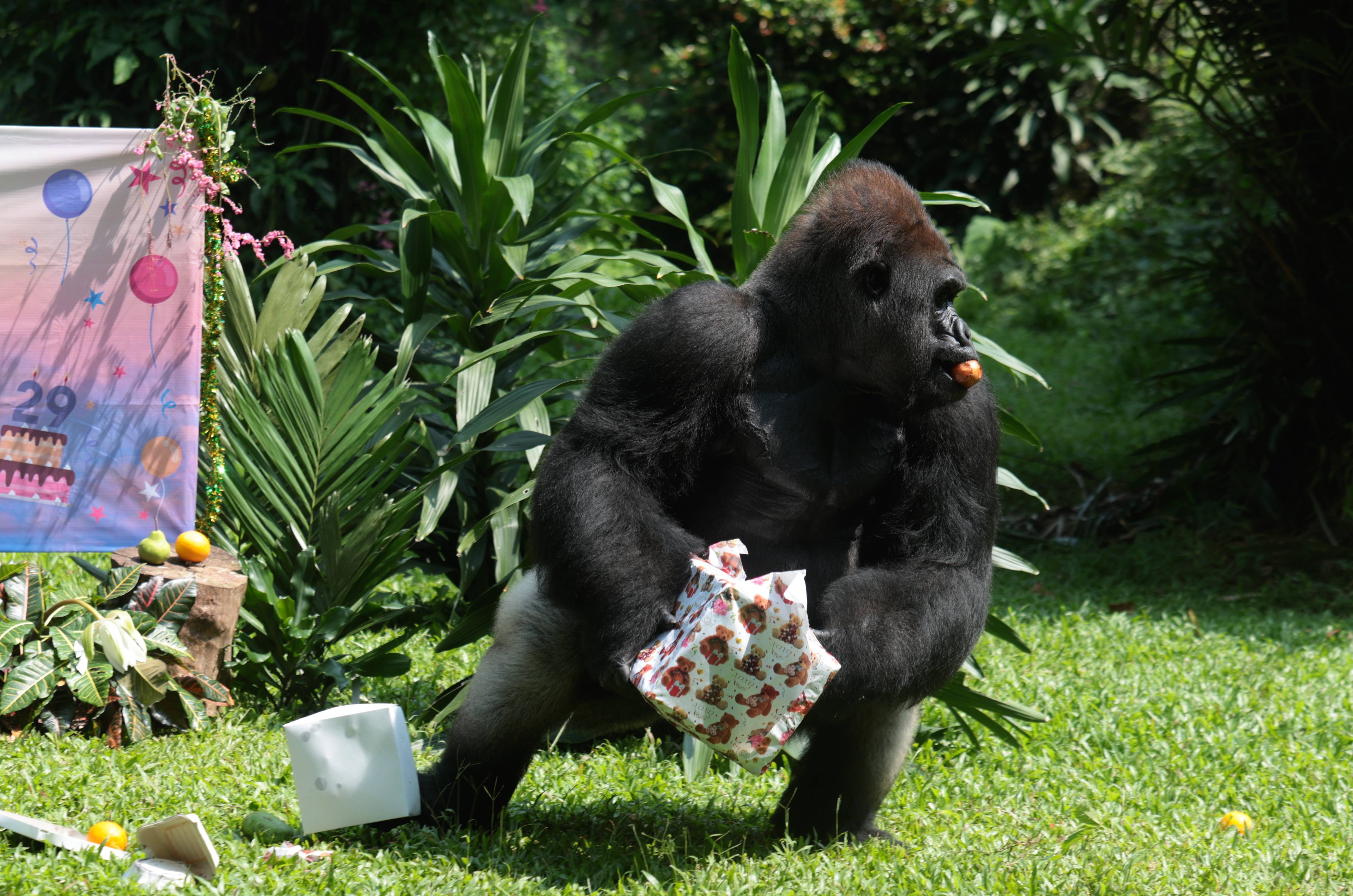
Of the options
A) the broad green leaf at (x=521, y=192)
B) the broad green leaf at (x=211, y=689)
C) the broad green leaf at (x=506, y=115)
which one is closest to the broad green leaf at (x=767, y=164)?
the broad green leaf at (x=521, y=192)

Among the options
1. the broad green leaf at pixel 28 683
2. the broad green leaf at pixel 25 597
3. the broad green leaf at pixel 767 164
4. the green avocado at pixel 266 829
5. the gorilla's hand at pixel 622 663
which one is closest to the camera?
the gorilla's hand at pixel 622 663

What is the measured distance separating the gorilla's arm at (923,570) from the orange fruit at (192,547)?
1.97 meters

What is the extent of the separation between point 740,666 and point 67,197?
8.13 ft

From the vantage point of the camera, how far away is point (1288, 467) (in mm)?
6793

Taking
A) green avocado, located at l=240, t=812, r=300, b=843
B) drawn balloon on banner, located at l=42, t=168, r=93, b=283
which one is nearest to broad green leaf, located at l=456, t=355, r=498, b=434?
drawn balloon on banner, located at l=42, t=168, r=93, b=283

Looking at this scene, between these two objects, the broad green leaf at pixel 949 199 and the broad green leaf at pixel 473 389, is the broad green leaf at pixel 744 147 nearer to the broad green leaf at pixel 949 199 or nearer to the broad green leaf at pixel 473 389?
the broad green leaf at pixel 949 199

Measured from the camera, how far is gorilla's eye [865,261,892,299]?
2.76 m

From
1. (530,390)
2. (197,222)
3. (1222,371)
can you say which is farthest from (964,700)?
(1222,371)

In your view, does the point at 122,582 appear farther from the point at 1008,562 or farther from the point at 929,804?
the point at 1008,562

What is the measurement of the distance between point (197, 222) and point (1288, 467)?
5655 millimetres

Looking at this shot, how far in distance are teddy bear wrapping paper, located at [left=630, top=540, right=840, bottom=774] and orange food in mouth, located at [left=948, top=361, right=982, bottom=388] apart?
0.60 meters

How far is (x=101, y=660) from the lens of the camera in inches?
133

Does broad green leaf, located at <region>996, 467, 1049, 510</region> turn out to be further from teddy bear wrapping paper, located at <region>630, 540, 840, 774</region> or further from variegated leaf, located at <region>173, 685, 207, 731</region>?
variegated leaf, located at <region>173, 685, 207, 731</region>

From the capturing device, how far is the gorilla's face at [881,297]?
8.98ft
